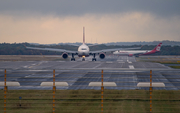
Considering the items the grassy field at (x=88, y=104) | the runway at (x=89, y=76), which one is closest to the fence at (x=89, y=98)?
the grassy field at (x=88, y=104)

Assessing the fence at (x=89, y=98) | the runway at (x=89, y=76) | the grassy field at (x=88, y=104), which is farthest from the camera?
the grassy field at (x=88, y=104)

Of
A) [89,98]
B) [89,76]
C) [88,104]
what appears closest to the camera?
[89,98]

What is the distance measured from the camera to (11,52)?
112062mm

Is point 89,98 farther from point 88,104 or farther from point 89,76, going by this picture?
point 89,76

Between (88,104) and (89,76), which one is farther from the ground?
(88,104)

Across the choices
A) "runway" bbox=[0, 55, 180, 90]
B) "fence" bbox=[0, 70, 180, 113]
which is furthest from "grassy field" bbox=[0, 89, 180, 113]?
"runway" bbox=[0, 55, 180, 90]

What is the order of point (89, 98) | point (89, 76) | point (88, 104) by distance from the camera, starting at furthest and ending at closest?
point (89, 76)
point (88, 104)
point (89, 98)

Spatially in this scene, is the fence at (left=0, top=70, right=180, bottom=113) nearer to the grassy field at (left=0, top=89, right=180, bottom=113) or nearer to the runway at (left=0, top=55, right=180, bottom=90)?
the grassy field at (left=0, top=89, right=180, bottom=113)

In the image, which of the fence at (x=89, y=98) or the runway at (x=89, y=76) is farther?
the runway at (x=89, y=76)

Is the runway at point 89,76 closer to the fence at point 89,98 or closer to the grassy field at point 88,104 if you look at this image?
the fence at point 89,98

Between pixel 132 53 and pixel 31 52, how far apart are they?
52.7m

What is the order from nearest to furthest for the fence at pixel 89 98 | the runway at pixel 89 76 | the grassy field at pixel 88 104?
1. the fence at pixel 89 98
2. the runway at pixel 89 76
3. the grassy field at pixel 88 104

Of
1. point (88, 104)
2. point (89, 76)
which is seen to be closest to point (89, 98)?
point (88, 104)

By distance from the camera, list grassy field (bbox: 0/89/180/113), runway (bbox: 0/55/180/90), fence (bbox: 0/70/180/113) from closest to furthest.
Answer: fence (bbox: 0/70/180/113), runway (bbox: 0/55/180/90), grassy field (bbox: 0/89/180/113)
